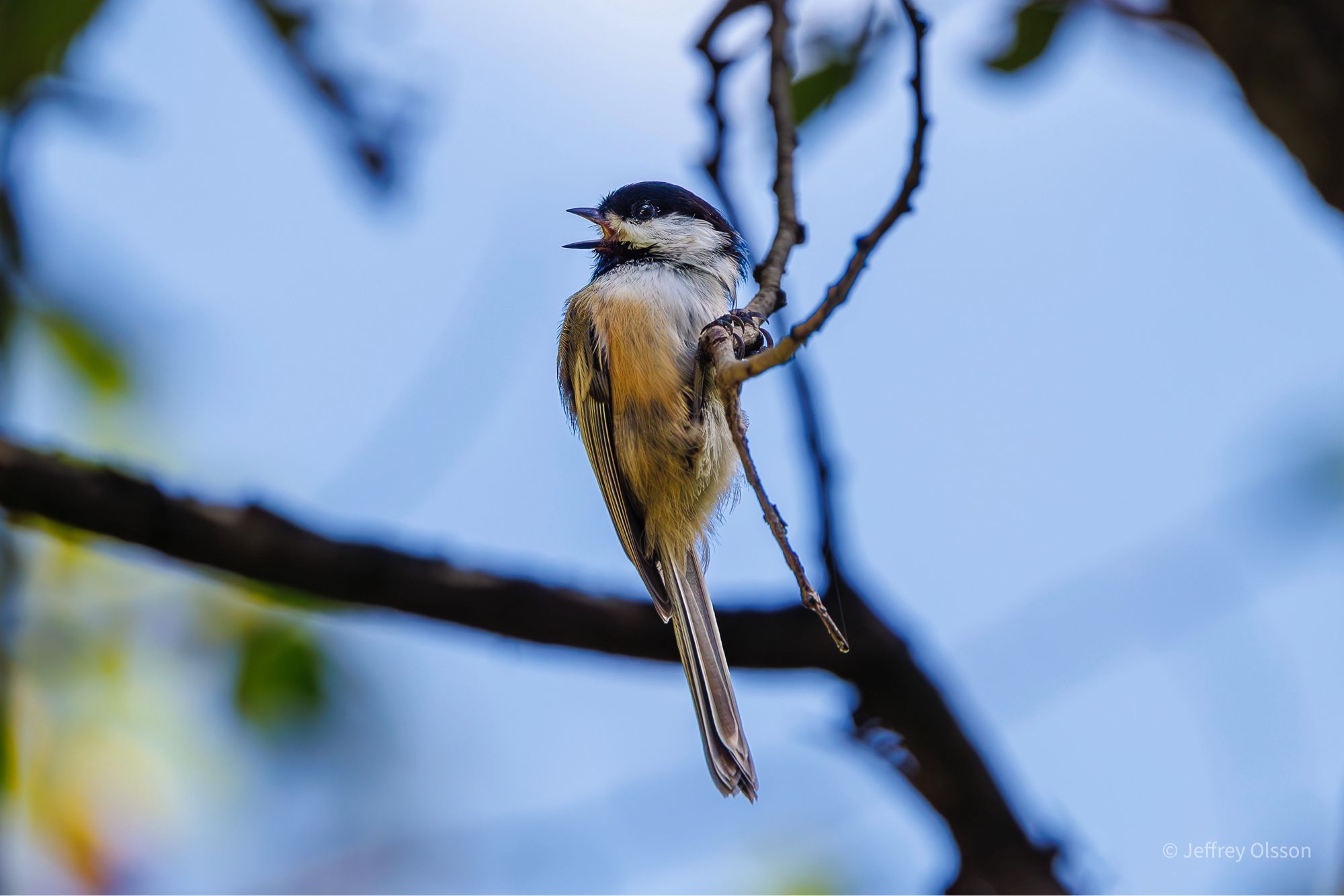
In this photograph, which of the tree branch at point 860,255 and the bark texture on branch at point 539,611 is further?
the bark texture on branch at point 539,611

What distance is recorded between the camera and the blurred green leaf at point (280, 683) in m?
3.48

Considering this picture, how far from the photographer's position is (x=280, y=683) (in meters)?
3.52

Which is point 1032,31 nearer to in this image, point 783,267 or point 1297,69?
point 1297,69

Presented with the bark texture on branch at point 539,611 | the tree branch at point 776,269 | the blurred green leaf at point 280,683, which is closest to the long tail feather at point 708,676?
the bark texture on branch at point 539,611

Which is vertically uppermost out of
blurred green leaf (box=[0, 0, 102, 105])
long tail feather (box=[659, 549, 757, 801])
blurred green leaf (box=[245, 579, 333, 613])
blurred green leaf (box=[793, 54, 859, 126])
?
blurred green leaf (box=[0, 0, 102, 105])

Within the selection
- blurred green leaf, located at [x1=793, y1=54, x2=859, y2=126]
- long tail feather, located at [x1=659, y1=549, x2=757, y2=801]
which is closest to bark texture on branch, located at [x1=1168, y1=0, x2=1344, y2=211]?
blurred green leaf, located at [x1=793, y1=54, x2=859, y2=126]

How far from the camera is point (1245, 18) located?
2564 mm

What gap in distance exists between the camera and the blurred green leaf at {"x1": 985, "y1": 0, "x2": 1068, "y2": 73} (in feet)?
10.0

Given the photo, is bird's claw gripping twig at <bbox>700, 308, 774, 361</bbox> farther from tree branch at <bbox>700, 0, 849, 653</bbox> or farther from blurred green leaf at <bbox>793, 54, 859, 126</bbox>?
blurred green leaf at <bbox>793, 54, 859, 126</bbox>

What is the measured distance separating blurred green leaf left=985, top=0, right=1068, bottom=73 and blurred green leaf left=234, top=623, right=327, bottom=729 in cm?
263

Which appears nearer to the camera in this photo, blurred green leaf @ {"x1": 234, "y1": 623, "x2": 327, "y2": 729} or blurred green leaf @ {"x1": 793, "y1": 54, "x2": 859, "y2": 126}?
blurred green leaf @ {"x1": 793, "y1": 54, "x2": 859, "y2": 126}

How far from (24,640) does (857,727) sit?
2521mm

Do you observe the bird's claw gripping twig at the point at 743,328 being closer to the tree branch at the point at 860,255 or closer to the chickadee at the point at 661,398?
the tree branch at the point at 860,255

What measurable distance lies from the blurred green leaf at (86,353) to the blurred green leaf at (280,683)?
0.97m
